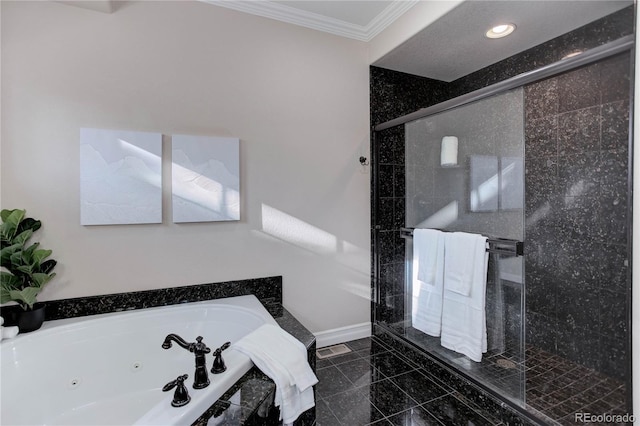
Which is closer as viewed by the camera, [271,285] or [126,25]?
[126,25]

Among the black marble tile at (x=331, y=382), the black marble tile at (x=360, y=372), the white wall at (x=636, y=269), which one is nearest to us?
the white wall at (x=636, y=269)

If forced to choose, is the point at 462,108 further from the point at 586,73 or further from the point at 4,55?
the point at 4,55

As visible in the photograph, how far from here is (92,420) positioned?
5.66 ft

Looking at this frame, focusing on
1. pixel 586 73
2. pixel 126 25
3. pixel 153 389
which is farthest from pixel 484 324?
pixel 126 25

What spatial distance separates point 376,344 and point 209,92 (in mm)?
2344

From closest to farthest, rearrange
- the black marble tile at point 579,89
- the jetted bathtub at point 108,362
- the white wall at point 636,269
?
the white wall at point 636,269
the black marble tile at point 579,89
the jetted bathtub at point 108,362

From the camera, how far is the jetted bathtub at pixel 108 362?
1640 millimetres

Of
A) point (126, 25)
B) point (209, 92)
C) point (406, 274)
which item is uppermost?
point (126, 25)

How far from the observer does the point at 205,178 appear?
2.31 m

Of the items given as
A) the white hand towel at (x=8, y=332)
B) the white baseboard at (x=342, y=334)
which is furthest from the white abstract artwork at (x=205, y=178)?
the white baseboard at (x=342, y=334)

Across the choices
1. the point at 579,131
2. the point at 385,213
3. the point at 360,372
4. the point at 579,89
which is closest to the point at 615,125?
the point at 579,89

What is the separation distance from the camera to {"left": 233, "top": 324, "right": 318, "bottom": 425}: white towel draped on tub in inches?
55.7

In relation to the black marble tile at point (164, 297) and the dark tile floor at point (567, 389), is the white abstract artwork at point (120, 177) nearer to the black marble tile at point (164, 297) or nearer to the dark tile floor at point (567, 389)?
the black marble tile at point (164, 297)

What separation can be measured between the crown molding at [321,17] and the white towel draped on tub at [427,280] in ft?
5.42
